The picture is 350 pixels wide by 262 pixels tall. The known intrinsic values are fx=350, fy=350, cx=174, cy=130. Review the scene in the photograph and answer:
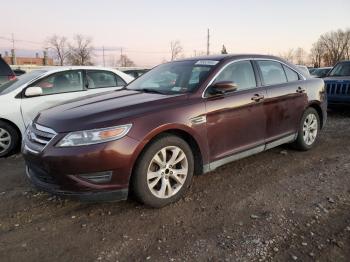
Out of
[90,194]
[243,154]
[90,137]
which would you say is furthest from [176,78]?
[90,194]

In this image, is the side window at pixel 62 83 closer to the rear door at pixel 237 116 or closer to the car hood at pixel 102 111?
the car hood at pixel 102 111

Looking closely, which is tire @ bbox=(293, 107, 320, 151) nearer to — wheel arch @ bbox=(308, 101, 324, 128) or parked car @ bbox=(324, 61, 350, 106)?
wheel arch @ bbox=(308, 101, 324, 128)

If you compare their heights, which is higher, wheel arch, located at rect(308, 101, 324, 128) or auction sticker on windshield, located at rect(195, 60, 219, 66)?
auction sticker on windshield, located at rect(195, 60, 219, 66)

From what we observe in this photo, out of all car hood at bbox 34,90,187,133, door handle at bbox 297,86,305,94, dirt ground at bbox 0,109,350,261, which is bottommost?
dirt ground at bbox 0,109,350,261

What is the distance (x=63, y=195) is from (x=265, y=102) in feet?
9.43

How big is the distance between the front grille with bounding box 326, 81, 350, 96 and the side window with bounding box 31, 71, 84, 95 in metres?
6.79

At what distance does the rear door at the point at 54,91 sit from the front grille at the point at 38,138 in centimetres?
233

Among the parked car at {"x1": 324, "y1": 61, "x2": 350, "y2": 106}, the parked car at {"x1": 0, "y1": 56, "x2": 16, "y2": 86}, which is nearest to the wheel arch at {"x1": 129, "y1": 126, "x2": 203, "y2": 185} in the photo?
the parked car at {"x1": 0, "y1": 56, "x2": 16, "y2": 86}

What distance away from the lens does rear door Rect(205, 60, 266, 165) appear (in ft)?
13.5

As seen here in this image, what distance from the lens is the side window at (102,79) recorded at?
6.98 metres

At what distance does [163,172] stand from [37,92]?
3.48 metres

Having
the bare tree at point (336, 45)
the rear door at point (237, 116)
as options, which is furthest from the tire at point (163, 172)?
the bare tree at point (336, 45)

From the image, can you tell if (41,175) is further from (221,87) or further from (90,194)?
(221,87)

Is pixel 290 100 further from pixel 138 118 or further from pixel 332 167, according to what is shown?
pixel 138 118
